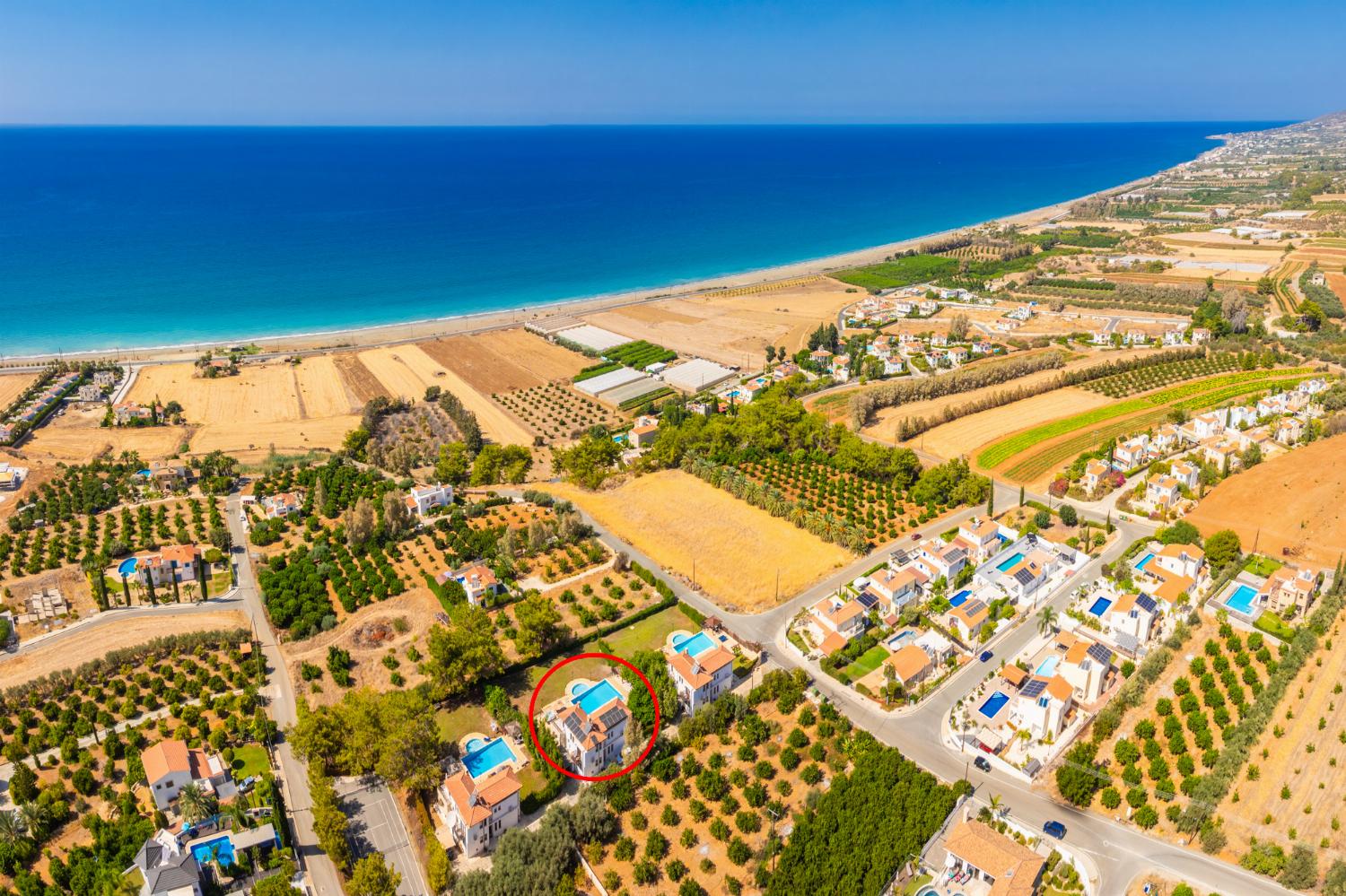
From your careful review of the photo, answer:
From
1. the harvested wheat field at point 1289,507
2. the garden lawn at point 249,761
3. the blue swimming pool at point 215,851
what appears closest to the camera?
the blue swimming pool at point 215,851

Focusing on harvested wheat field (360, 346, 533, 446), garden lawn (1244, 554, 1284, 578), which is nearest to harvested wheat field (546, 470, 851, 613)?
harvested wheat field (360, 346, 533, 446)

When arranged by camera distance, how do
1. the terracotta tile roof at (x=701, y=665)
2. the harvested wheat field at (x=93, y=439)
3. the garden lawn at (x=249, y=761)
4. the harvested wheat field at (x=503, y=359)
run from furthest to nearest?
the harvested wheat field at (x=503, y=359) → the harvested wheat field at (x=93, y=439) → the terracotta tile roof at (x=701, y=665) → the garden lawn at (x=249, y=761)

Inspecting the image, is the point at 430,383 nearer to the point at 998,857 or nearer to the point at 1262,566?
the point at 998,857

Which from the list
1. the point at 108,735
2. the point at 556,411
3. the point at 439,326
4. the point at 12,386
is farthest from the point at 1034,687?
the point at 12,386

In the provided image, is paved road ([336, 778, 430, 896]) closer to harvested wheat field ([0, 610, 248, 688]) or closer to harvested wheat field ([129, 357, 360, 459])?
harvested wheat field ([0, 610, 248, 688])

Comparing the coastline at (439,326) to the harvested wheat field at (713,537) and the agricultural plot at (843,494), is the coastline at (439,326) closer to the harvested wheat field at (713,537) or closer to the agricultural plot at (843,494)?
the harvested wheat field at (713,537)

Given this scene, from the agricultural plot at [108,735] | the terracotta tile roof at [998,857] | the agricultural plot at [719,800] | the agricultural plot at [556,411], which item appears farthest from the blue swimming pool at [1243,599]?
the agricultural plot at [556,411]

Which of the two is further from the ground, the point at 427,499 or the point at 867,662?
the point at 427,499
